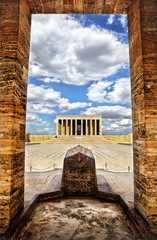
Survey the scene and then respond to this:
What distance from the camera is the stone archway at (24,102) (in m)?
2.42

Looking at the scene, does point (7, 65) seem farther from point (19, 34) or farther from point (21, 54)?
point (19, 34)

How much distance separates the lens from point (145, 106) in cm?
252

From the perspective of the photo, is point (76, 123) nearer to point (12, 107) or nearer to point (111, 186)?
point (111, 186)

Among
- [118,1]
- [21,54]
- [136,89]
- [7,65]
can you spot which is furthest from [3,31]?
[136,89]

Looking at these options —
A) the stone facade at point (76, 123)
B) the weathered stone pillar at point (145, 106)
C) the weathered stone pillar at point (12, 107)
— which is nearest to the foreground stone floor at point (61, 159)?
the weathered stone pillar at point (12, 107)

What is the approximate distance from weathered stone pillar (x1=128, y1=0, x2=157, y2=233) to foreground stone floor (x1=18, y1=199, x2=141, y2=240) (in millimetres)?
506

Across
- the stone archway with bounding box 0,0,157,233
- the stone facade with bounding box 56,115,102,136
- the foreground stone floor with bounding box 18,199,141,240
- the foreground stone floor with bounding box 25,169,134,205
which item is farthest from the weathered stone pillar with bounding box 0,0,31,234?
the stone facade with bounding box 56,115,102,136

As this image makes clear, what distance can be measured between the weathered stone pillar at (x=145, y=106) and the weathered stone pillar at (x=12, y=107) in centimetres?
239

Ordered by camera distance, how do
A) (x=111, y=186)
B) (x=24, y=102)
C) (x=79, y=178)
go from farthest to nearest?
(x=111, y=186), (x=79, y=178), (x=24, y=102)

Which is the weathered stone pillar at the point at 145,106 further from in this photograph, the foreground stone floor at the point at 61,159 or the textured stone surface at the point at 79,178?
the foreground stone floor at the point at 61,159

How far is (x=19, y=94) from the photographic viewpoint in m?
2.79

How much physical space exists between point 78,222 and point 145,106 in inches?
101

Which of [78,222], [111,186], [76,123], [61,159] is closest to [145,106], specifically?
[78,222]

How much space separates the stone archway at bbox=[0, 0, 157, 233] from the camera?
2.42 meters
